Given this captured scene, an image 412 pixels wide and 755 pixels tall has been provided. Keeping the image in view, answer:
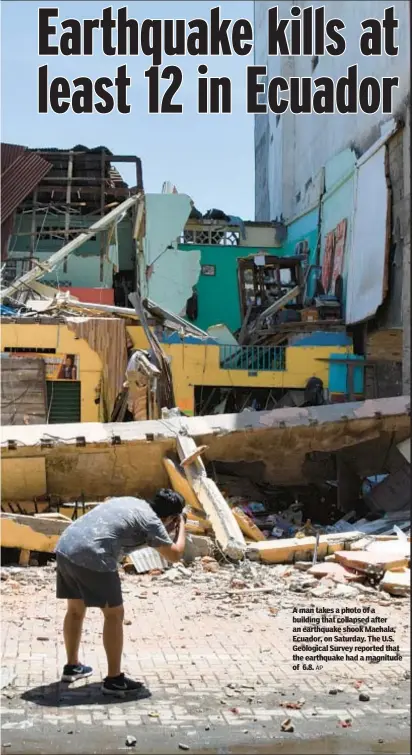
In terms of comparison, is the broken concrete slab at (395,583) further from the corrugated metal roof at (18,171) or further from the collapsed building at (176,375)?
the corrugated metal roof at (18,171)

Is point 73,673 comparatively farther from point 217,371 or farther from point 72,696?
point 217,371

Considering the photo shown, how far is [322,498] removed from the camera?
1180 cm

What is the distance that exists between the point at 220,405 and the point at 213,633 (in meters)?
13.1

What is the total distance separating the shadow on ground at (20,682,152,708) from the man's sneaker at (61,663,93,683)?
0.13 ft

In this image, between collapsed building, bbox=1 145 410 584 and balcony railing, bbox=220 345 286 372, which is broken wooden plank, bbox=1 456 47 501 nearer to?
collapsed building, bbox=1 145 410 584

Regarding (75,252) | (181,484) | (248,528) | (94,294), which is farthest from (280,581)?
(75,252)

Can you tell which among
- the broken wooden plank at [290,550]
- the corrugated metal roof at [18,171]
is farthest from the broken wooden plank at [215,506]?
the corrugated metal roof at [18,171]

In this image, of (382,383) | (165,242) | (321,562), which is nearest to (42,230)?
(165,242)

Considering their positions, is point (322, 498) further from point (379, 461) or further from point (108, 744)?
point (108, 744)

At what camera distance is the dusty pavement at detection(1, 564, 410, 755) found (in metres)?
4.01

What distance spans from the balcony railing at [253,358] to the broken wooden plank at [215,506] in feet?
31.0

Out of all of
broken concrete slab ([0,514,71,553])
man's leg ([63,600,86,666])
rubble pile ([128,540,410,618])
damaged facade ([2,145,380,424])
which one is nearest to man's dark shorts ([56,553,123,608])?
man's leg ([63,600,86,666])

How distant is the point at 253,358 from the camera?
66.1 ft

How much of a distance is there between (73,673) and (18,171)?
65.8 ft
